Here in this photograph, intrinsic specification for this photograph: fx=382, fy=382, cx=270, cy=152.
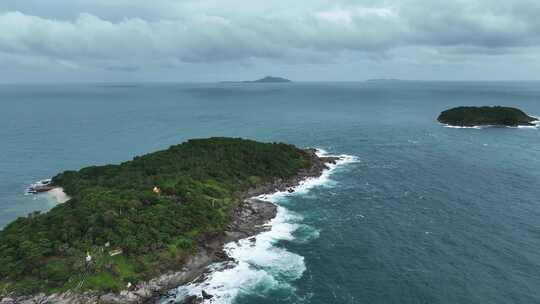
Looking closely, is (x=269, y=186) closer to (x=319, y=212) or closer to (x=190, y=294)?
(x=319, y=212)

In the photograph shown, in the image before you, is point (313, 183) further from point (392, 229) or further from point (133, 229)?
point (133, 229)

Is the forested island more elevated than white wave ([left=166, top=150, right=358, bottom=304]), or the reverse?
the forested island

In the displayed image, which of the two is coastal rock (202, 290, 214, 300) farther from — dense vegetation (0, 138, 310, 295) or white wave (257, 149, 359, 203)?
white wave (257, 149, 359, 203)

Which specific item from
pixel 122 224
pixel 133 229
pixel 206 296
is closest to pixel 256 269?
pixel 206 296

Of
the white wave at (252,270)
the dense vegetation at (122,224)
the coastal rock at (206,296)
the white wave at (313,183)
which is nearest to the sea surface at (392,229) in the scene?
the white wave at (252,270)

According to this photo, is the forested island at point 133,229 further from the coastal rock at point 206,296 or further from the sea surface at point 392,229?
the coastal rock at point 206,296

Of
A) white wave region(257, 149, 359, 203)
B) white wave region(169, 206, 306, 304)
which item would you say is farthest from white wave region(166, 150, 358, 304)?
white wave region(257, 149, 359, 203)
